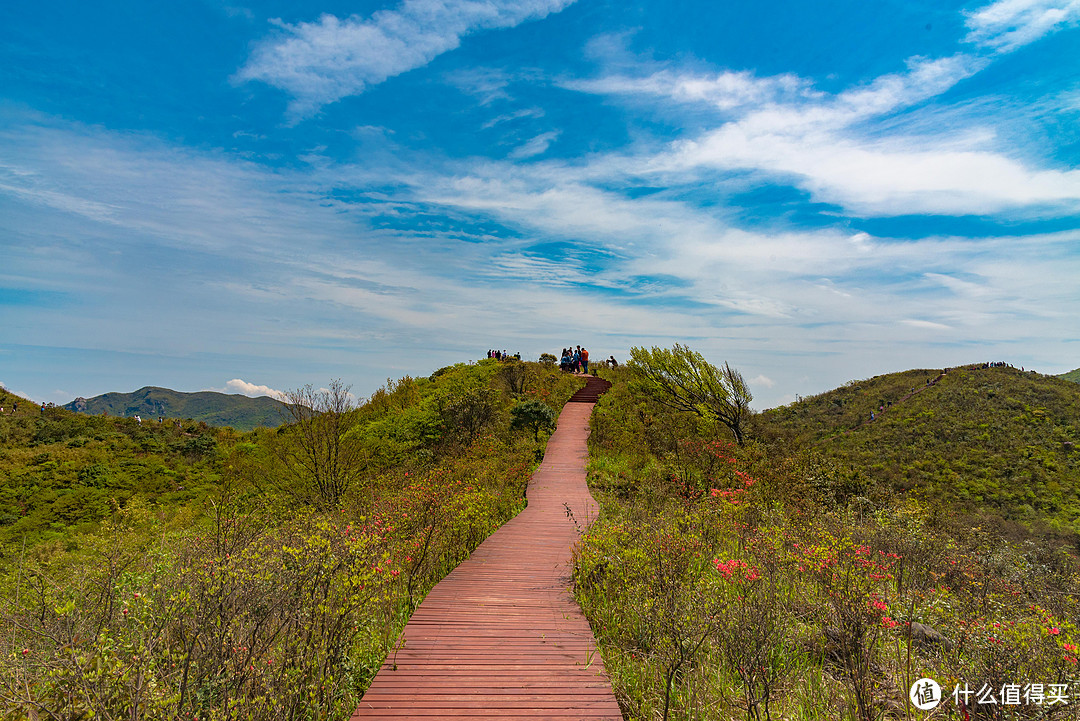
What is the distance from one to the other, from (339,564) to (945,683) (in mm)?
4539

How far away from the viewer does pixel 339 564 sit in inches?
149

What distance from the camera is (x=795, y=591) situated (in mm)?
6098

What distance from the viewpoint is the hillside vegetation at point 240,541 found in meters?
3.03

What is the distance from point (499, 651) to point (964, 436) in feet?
126

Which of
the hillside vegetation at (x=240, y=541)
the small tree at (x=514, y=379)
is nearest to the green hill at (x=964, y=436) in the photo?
the small tree at (x=514, y=379)

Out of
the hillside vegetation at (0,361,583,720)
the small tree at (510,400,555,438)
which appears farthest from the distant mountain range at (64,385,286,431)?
the small tree at (510,400,555,438)

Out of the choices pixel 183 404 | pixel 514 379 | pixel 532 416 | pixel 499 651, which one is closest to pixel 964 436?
pixel 514 379

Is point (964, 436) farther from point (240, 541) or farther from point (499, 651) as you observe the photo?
point (240, 541)

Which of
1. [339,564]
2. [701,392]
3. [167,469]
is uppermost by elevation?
[701,392]

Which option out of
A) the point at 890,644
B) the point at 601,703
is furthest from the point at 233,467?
the point at 890,644

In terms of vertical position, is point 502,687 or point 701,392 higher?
point 701,392

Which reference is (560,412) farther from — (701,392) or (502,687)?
(502,687)

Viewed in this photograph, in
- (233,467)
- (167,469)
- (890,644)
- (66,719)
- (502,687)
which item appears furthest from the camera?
(167,469)

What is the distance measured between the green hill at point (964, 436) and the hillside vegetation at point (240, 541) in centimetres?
1371
